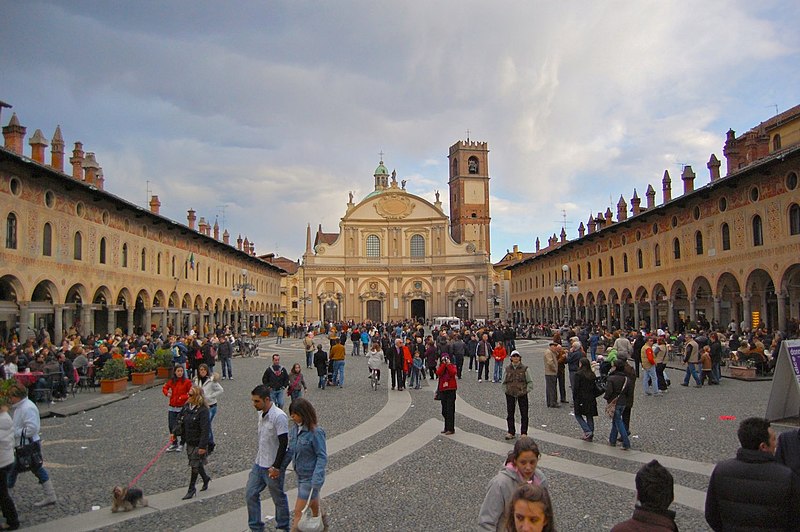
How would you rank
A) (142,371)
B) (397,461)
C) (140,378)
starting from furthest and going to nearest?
1. (142,371)
2. (140,378)
3. (397,461)

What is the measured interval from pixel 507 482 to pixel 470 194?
290 feet

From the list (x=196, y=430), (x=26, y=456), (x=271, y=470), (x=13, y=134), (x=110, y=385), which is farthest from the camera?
(x=13, y=134)

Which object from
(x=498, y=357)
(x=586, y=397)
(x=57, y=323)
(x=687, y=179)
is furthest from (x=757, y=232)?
(x=57, y=323)

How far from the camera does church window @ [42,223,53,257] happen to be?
26641mm

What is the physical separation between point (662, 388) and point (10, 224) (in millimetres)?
24205

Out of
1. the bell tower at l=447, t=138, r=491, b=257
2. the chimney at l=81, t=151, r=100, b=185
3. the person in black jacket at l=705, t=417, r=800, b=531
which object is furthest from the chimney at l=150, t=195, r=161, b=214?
the bell tower at l=447, t=138, r=491, b=257

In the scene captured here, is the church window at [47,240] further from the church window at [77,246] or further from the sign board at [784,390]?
the sign board at [784,390]

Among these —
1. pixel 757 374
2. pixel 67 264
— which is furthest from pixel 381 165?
pixel 757 374

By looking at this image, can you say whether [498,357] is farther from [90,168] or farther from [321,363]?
[90,168]

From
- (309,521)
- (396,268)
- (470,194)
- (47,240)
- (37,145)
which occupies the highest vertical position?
(470,194)

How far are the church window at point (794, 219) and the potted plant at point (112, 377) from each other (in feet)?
80.6

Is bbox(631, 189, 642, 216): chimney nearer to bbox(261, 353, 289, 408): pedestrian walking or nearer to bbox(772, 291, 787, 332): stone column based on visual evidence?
bbox(772, 291, 787, 332): stone column

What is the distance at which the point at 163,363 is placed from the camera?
21109 millimetres

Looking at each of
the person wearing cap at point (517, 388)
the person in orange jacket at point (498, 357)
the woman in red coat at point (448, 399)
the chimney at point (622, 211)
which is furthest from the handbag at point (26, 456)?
the chimney at point (622, 211)
